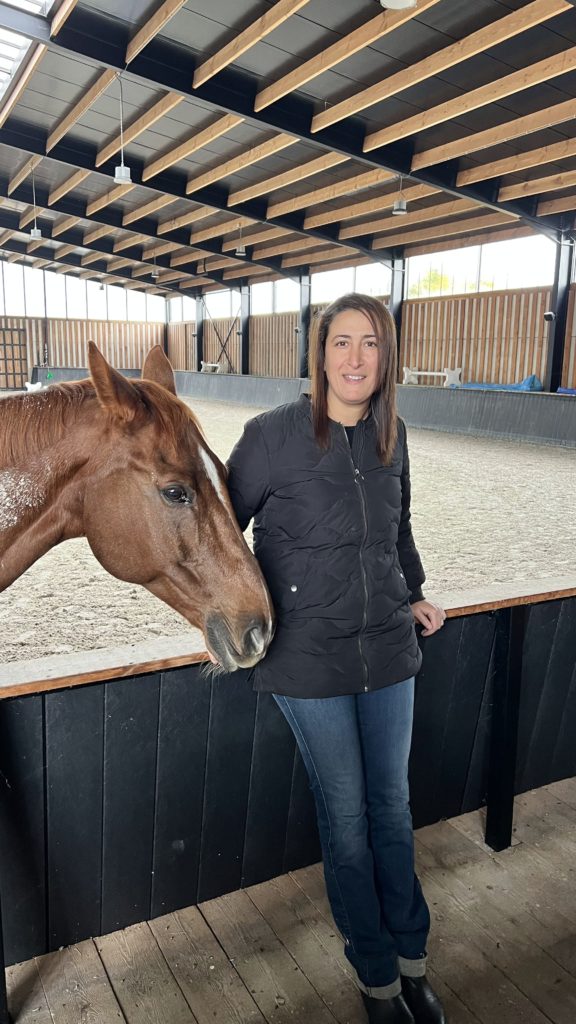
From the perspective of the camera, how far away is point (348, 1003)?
1618mm

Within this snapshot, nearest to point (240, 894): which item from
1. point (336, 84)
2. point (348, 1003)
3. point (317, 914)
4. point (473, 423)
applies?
point (317, 914)

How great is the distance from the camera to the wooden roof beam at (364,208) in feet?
34.3

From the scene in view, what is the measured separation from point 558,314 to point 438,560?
9.39 metres

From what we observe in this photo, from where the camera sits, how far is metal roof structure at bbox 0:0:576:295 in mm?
6148

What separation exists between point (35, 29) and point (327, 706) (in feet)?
26.2

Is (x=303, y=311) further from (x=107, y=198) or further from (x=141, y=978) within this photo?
(x=141, y=978)

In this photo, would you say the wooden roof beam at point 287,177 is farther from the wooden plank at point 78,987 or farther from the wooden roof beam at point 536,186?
the wooden plank at point 78,987

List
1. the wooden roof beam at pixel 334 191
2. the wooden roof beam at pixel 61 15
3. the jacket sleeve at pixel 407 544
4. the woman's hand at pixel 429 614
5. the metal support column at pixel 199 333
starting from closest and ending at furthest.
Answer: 1. the jacket sleeve at pixel 407 544
2. the woman's hand at pixel 429 614
3. the wooden roof beam at pixel 61 15
4. the wooden roof beam at pixel 334 191
5. the metal support column at pixel 199 333

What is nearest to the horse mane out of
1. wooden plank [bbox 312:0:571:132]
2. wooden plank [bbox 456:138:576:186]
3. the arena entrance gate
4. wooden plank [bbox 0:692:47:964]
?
wooden plank [bbox 0:692:47:964]

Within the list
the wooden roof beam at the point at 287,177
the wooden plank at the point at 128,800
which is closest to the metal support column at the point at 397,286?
the wooden roof beam at the point at 287,177

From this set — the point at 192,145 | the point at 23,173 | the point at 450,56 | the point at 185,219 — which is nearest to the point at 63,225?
the point at 23,173

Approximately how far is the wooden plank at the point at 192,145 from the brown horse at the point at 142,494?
25.6ft

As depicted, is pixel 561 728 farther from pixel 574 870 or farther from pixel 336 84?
pixel 336 84

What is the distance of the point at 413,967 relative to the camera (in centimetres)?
157
